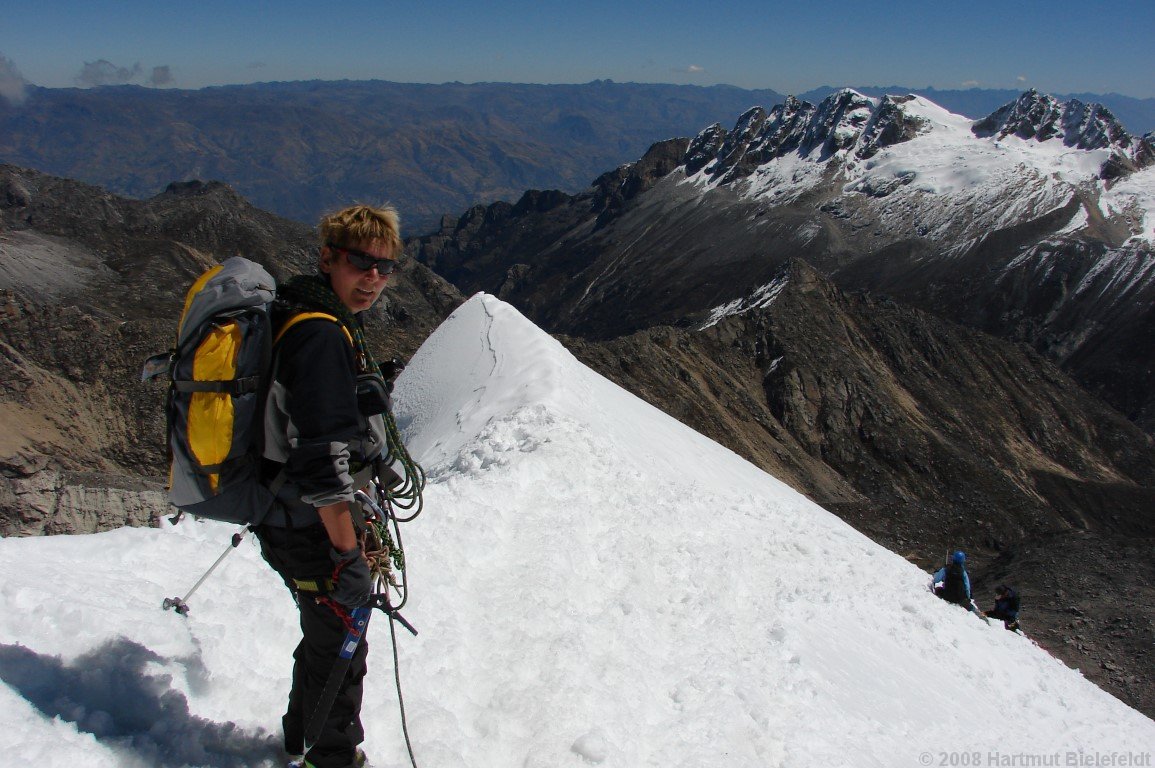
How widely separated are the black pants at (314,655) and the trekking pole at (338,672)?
0.26 feet

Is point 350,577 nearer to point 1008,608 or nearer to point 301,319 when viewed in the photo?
point 301,319

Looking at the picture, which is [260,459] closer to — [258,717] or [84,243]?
[258,717]

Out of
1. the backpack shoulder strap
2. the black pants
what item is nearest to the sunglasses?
the backpack shoulder strap

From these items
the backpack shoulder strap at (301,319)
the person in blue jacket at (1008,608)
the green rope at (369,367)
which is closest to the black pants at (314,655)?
the green rope at (369,367)

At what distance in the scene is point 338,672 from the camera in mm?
4535

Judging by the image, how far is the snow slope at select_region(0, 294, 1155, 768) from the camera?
5020mm

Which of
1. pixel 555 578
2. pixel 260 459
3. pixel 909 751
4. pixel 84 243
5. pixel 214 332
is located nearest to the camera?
pixel 214 332

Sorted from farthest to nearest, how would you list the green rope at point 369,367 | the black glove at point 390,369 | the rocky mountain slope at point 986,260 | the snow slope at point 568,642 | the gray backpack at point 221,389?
the rocky mountain slope at point 986,260, the black glove at point 390,369, the snow slope at point 568,642, the green rope at point 369,367, the gray backpack at point 221,389

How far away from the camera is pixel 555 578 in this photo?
8594 millimetres

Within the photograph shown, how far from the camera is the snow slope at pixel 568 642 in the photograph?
5020 mm

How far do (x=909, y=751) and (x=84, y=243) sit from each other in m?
73.1

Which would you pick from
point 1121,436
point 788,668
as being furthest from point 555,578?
point 1121,436

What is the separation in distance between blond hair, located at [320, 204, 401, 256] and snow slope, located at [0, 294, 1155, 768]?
130 inches

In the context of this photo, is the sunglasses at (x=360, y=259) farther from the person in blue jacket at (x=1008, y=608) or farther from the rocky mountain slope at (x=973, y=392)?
the rocky mountain slope at (x=973, y=392)
